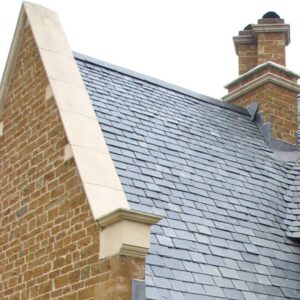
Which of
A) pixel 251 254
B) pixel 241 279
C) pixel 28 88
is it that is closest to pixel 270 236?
pixel 251 254

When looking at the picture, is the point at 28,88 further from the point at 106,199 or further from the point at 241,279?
the point at 241,279

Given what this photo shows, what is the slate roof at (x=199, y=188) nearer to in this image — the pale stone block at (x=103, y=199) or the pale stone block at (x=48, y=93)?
the pale stone block at (x=103, y=199)

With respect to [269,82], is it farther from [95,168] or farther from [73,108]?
[95,168]

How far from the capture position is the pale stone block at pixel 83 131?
28.1 feet

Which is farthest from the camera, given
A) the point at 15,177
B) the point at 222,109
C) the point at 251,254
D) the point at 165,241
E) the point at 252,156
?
the point at 222,109

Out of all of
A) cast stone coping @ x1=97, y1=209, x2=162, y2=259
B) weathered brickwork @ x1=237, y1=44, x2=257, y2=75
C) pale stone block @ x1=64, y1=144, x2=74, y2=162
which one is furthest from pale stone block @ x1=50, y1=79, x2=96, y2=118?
weathered brickwork @ x1=237, y1=44, x2=257, y2=75

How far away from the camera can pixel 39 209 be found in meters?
9.12

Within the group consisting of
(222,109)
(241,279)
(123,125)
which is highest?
(222,109)

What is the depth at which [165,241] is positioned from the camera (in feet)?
28.1

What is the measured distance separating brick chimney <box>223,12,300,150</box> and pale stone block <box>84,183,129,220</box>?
568cm

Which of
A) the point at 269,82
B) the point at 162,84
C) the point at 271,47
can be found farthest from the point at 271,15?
the point at 162,84

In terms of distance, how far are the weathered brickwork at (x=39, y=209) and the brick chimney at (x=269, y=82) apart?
4874 millimetres

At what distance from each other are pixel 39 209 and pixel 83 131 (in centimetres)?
119

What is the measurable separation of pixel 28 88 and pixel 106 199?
2.99m
